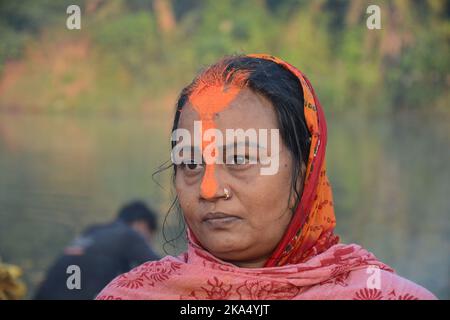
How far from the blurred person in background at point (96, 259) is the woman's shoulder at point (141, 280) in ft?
7.01

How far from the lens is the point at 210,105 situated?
159 centimetres

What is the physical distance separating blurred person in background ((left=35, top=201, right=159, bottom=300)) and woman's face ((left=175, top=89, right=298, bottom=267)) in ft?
7.60

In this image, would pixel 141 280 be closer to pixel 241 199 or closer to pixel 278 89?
pixel 241 199

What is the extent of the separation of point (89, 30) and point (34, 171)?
6.17 metres

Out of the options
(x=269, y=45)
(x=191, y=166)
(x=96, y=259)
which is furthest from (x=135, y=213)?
(x=269, y=45)

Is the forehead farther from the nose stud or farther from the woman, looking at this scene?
the nose stud

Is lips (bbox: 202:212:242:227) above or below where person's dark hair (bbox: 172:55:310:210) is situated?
below

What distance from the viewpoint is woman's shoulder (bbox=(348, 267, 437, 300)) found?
1528 mm

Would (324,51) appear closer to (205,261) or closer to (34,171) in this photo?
(34,171)

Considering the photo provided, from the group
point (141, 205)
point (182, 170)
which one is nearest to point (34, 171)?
point (141, 205)

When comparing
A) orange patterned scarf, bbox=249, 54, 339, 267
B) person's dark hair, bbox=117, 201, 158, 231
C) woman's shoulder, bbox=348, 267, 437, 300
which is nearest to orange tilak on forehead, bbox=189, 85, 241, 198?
orange patterned scarf, bbox=249, 54, 339, 267

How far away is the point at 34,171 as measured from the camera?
39.0 feet

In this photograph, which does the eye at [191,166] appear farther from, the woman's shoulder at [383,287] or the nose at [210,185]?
the woman's shoulder at [383,287]

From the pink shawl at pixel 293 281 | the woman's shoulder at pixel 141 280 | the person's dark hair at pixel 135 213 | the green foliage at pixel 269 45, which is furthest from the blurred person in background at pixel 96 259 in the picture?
the green foliage at pixel 269 45
